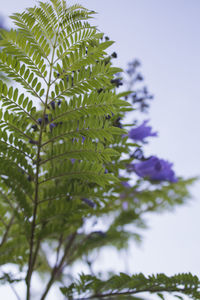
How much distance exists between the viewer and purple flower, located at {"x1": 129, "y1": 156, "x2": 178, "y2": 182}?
107 cm

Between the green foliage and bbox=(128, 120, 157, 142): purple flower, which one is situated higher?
bbox=(128, 120, 157, 142): purple flower

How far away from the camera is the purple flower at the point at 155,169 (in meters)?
1.07

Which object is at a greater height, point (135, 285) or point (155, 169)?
point (155, 169)

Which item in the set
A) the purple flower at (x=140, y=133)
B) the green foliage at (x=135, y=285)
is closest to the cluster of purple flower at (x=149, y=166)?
the purple flower at (x=140, y=133)

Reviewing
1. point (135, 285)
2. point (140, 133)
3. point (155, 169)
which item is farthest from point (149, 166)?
point (135, 285)

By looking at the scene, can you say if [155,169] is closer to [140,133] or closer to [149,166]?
[149,166]

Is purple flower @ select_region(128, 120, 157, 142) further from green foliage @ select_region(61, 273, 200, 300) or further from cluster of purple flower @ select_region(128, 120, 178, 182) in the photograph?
green foliage @ select_region(61, 273, 200, 300)

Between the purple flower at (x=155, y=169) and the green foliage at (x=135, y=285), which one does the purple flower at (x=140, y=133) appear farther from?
the green foliage at (x=135, y=285)

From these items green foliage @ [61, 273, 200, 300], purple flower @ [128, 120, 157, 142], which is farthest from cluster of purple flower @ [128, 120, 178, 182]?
green foliage @ [61, 273, 200, 300]

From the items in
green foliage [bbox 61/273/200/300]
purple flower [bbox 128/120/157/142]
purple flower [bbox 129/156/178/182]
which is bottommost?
green foliage [bbox 61/273/200/300]

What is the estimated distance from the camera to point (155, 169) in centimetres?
109

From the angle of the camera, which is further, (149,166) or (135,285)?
(149,166)

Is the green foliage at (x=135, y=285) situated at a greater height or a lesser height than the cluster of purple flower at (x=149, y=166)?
lesser

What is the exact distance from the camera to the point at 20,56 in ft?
2.00
